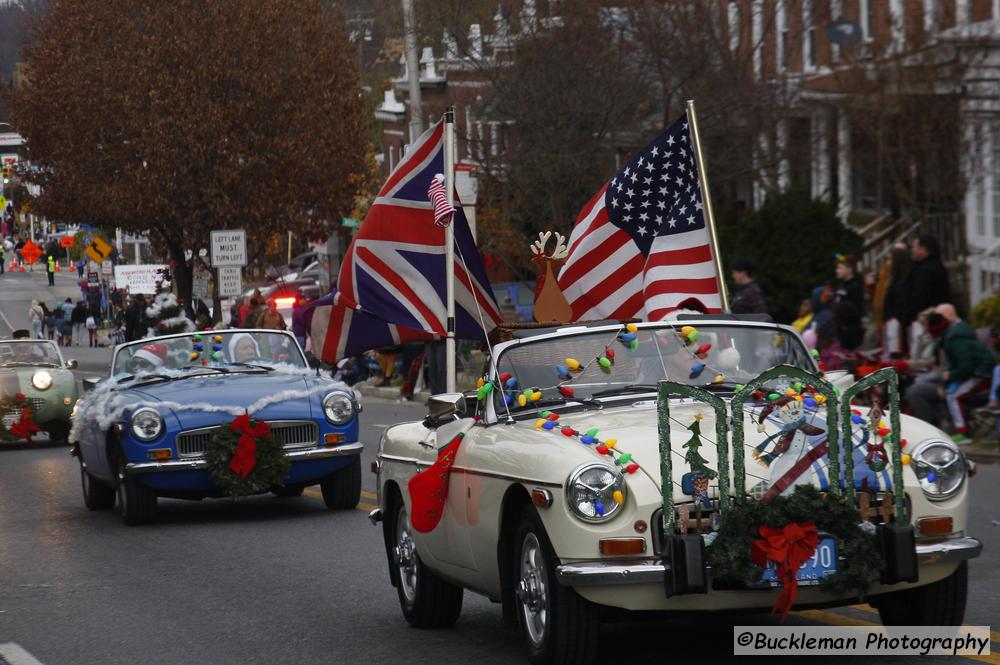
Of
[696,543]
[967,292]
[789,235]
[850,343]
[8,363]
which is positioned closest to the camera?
[696,543]

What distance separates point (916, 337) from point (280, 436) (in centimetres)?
735

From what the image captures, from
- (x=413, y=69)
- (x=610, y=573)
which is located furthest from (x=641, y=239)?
(x=413, y=69)

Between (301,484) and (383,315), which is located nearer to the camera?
(383,315)

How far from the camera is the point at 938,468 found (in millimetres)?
7055

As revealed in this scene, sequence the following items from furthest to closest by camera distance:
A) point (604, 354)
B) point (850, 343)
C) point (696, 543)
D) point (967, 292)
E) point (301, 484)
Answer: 1. point (967, 292)
2. point (850, 343)
3. point (301, 484)
4. point (604, 354)
5. point (696, 543)

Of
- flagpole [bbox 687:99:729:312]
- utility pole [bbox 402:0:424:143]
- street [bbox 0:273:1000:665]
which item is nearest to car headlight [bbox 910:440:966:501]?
street [bbox 0:273:1000:665]

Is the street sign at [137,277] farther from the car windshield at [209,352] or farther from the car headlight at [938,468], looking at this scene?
the car headlight at [938,468]

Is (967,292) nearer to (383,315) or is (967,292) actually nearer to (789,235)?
(789,235)

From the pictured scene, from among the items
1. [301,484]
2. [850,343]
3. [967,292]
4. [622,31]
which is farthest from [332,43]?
[301,484]

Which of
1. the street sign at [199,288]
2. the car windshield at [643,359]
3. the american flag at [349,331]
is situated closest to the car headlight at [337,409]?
the american flag at [349,331]

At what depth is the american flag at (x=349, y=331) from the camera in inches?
501

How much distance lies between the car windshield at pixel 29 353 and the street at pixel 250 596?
7966mm

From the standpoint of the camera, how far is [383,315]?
12516 mm

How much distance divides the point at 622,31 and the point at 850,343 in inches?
526
